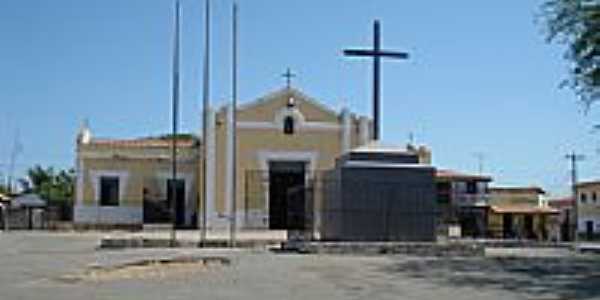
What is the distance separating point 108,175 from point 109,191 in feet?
3.42

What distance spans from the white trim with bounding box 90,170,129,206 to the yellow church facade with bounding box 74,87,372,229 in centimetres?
6

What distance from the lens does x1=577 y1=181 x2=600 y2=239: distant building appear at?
3676 inches

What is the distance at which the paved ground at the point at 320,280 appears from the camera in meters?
15.7

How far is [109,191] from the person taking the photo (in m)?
63.3

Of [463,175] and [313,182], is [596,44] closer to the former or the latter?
[313,182]

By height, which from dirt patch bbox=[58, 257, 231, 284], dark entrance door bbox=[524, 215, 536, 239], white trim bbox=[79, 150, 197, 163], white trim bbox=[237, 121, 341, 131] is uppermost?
white trim bbox=[237, 121, 341, 131]

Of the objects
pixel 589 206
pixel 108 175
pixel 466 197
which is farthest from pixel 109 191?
pixel 589 206

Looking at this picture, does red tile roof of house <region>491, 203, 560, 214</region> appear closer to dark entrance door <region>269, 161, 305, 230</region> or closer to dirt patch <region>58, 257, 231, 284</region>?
dark entrance door <region>269, 161, 305, 230</region>

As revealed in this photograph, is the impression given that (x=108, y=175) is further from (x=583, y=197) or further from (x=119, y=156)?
(x=583, y=197)

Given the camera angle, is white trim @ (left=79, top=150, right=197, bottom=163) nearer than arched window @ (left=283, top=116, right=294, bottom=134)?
No

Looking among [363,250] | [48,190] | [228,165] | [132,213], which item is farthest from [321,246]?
[48,190]

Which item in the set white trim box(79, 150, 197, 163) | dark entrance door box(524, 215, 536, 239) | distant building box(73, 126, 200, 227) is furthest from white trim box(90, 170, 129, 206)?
dark entrance door box(524, 215, 536, 239)

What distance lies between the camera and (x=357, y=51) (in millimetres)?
34156

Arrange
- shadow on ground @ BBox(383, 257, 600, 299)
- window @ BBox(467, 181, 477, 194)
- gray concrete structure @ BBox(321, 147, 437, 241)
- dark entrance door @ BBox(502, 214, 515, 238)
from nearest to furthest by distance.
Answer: shadow on ground @ BBox(383, 257, 600, 299) → gray concrete structure @ BBox(321, 147, 437, 241) → dark entrance door @ BBox(502, 214, 515, 238) → window @ BBox(467, 181, 477, 194)
